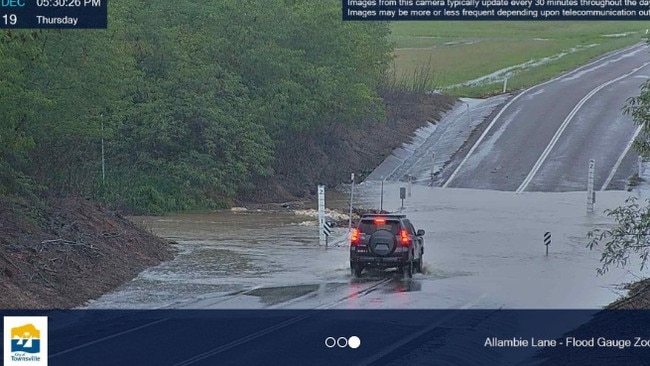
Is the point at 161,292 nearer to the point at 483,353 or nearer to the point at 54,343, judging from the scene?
the point at 54,343

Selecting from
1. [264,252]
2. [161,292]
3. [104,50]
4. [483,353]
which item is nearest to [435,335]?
[483,353]

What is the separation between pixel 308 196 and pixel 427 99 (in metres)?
11.8

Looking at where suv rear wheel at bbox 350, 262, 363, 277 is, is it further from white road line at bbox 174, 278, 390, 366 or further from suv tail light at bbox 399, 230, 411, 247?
white road line at bbox 174, 278, 390, 366

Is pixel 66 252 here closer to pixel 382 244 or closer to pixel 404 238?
pixel 382 244

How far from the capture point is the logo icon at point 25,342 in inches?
509

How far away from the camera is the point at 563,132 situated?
2520 inches
